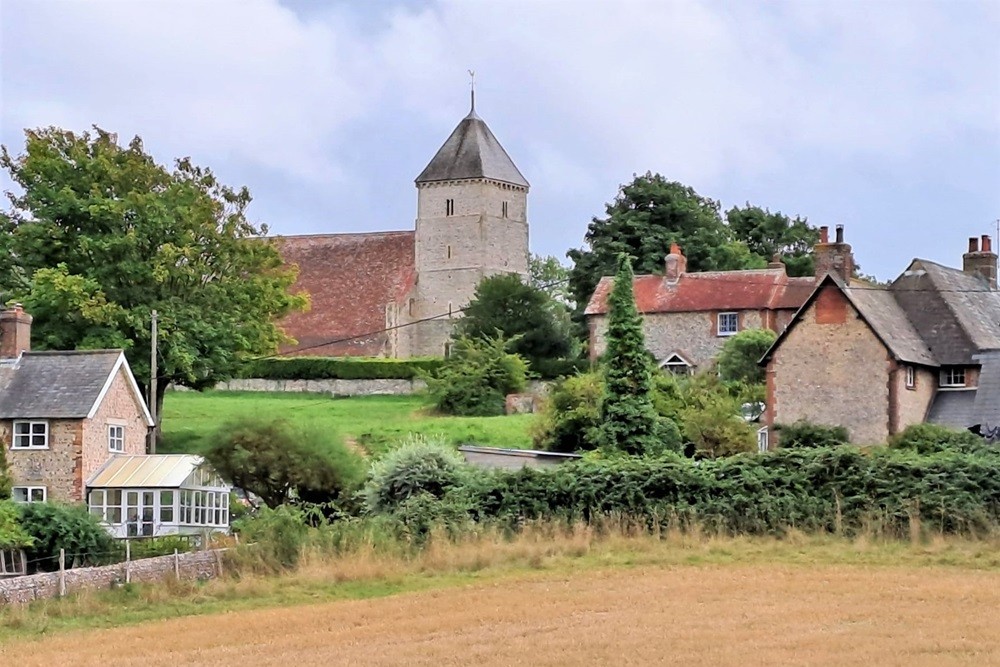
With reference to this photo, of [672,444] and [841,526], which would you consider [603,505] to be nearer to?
[841,526]

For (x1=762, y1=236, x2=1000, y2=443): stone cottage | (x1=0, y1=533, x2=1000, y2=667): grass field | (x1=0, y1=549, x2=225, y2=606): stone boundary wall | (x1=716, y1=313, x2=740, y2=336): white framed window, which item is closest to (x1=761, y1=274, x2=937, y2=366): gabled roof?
(x1=762, y1=236, x2=1000, y2=443): stone cottage

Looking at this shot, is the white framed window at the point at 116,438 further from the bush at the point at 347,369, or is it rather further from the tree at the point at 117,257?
the bush at the point at 347,369

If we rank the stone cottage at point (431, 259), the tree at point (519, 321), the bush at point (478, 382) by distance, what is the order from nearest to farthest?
the bush at point (478, 382), the tree at point (519, 321), the stone cottage at point (431, 259)

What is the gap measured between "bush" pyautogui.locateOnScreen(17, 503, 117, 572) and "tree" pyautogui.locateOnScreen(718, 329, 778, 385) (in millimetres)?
28486

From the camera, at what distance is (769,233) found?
95.1 meters

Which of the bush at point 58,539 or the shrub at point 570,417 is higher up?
the shrub at point 570,417

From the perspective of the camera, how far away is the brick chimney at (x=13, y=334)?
50.7 meters

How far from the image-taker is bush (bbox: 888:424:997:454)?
44000mm

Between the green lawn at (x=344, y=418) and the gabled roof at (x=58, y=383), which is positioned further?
the green lawn at (x=344, y=418)

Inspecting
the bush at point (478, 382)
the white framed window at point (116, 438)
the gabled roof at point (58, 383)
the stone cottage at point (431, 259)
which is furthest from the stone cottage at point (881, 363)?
the stone cottage at point (431, 259)

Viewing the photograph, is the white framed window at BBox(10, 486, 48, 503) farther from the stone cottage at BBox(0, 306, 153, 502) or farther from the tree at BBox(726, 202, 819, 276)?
the tree at BBox(726, 202, 819, 276)

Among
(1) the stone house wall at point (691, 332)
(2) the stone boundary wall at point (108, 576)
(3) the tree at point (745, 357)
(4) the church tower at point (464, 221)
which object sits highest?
(4) the church tower at point (464, 221)

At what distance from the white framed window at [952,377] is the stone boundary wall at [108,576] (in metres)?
26.7

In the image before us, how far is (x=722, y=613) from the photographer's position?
2303cm
